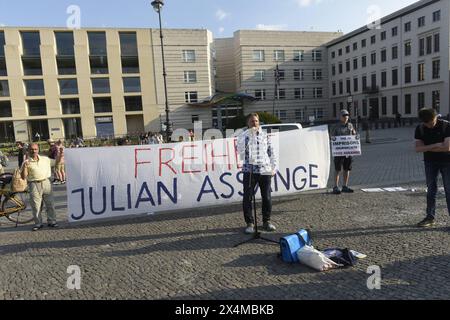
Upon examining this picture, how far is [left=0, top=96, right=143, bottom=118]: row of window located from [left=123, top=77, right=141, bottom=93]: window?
123cm

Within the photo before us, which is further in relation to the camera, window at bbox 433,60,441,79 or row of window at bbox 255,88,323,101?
row of window at bbox 255,88,323,101

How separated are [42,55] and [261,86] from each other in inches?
1463

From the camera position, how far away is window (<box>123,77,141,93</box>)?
178 feet

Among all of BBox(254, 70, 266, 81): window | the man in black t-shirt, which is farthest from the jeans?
BBox(254, 70, 266, 81): window

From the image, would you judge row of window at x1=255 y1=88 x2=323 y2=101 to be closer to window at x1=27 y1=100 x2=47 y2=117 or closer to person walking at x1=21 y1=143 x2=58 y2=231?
window at x1=27 y1=100 x2=47 y2=117

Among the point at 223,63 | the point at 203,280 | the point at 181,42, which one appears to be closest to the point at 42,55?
the point at 181,42

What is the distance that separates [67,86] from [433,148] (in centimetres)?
5559

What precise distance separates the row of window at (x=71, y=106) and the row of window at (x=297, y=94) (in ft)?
74.9

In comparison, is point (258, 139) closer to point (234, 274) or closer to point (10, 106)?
point (234, 274)

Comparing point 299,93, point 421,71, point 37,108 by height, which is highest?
point 421,71

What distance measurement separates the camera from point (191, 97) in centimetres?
5784

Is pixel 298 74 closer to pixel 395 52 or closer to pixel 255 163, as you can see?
pixel 395 52

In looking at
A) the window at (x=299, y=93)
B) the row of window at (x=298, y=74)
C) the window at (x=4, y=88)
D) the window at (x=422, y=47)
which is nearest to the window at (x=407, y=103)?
the window at (x=422, y=47)

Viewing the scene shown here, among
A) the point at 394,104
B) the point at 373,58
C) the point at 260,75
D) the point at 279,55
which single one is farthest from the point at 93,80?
the point at 394,104
